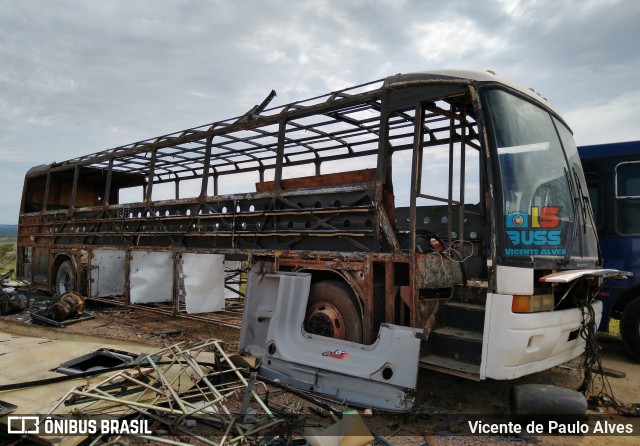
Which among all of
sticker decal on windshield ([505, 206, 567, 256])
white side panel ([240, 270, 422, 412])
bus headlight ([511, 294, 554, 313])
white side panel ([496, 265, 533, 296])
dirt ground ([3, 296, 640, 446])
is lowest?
dirt ground ([3, 296, 640, 446])

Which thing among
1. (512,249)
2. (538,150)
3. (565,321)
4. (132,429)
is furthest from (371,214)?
(132,429)

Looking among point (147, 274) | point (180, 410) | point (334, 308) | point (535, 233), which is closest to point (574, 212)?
point (535, 233)

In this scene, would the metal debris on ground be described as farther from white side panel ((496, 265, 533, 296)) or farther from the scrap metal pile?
white side panel ((496, 265, 533, 296))

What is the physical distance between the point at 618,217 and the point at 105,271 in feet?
31.5

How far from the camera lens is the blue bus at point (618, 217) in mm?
6113

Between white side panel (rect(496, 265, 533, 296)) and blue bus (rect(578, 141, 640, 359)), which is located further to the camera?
blue bus (rect(578, 141, 640, 359))

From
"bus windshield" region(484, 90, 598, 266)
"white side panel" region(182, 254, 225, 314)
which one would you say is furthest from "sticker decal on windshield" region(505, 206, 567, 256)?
"white side panel" region(182, 254, 225, 314)

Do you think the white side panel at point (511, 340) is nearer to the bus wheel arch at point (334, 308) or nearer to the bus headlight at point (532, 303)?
the bus headlight at point (532, 303)

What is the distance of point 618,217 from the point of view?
21.1ft

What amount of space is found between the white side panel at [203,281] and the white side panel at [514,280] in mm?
4690

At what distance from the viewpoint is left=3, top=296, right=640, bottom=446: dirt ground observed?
11.6 ft

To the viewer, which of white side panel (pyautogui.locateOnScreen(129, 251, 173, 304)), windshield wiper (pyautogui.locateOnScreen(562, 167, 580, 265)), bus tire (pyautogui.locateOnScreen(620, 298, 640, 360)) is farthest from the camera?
white side panel (pyautogui.locateOnScreen(129, 251, 173, 304))

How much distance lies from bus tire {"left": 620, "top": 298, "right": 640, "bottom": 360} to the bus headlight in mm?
3066

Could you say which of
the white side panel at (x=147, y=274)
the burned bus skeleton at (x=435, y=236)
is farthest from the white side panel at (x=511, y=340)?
the white side panel at (x=147, y=274)
